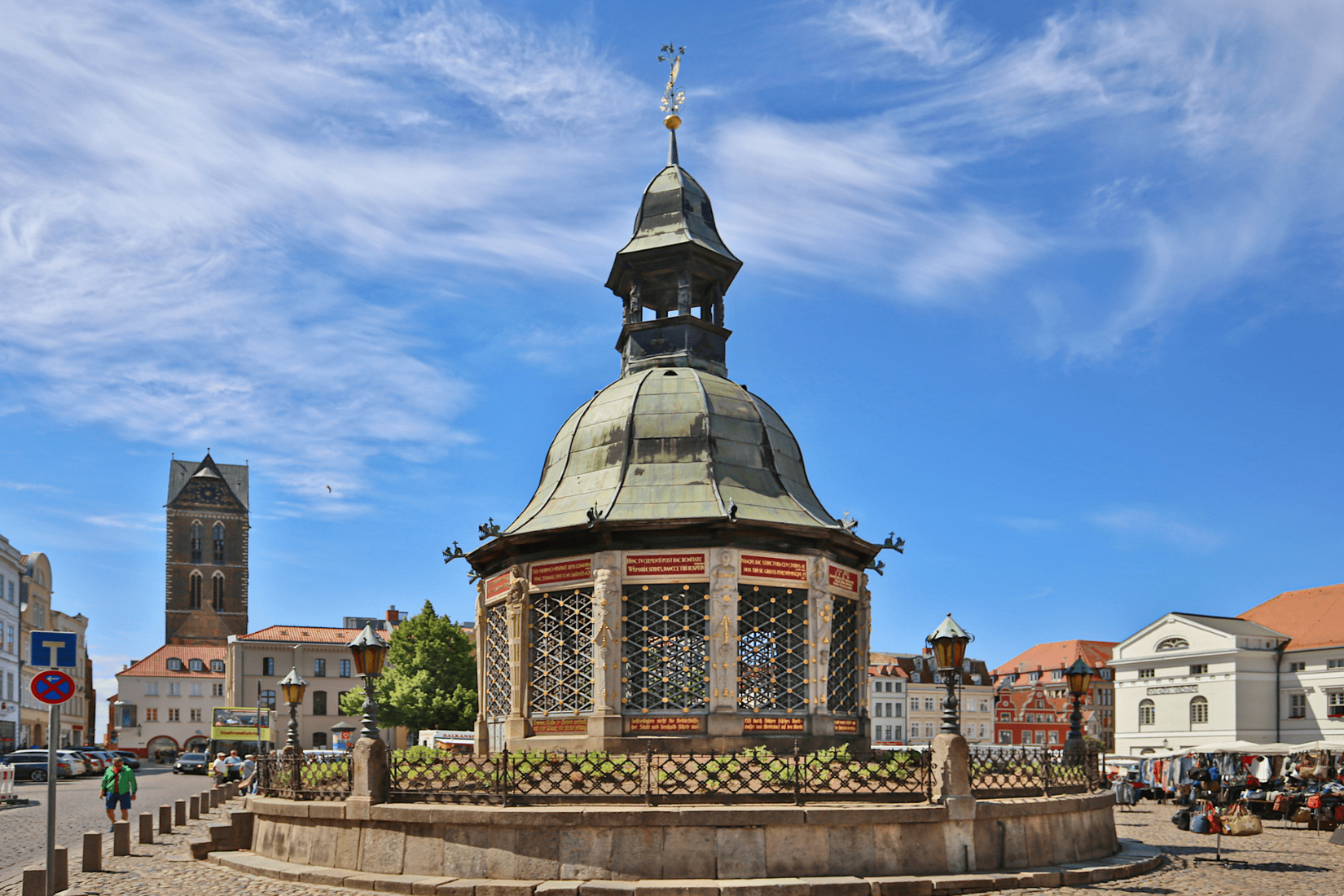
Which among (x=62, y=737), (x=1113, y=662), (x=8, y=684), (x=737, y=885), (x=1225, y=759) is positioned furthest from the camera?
(x=62, y=737)

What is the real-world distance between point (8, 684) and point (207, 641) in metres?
59.9

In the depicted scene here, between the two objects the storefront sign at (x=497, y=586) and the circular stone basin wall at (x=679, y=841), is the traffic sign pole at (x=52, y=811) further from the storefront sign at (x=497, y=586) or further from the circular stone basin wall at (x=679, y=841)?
the storefront sign at (x=497, y=586)

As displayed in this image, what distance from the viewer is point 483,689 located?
80.4 feet

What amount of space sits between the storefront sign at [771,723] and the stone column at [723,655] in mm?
240

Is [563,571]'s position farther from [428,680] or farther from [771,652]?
[428,680]

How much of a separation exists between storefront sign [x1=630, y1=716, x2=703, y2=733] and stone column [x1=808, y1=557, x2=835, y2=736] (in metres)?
2.36

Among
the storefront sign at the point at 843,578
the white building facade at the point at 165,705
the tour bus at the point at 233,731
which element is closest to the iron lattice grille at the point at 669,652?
the storefront sign at the point at 843,578

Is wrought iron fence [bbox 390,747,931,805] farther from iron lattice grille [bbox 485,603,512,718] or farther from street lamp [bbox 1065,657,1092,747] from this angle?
street lamp [bbox 1065,657,1092,747]

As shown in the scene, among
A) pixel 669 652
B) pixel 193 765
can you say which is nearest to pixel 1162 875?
pixel 669 652

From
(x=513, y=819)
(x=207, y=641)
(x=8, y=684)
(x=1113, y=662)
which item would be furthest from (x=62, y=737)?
(x=513, y=819)

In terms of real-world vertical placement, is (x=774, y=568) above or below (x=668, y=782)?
above

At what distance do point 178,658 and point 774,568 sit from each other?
10267 centimetres

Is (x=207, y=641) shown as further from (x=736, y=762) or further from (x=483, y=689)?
(x=736, y=762)

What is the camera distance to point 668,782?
16.1 meters
